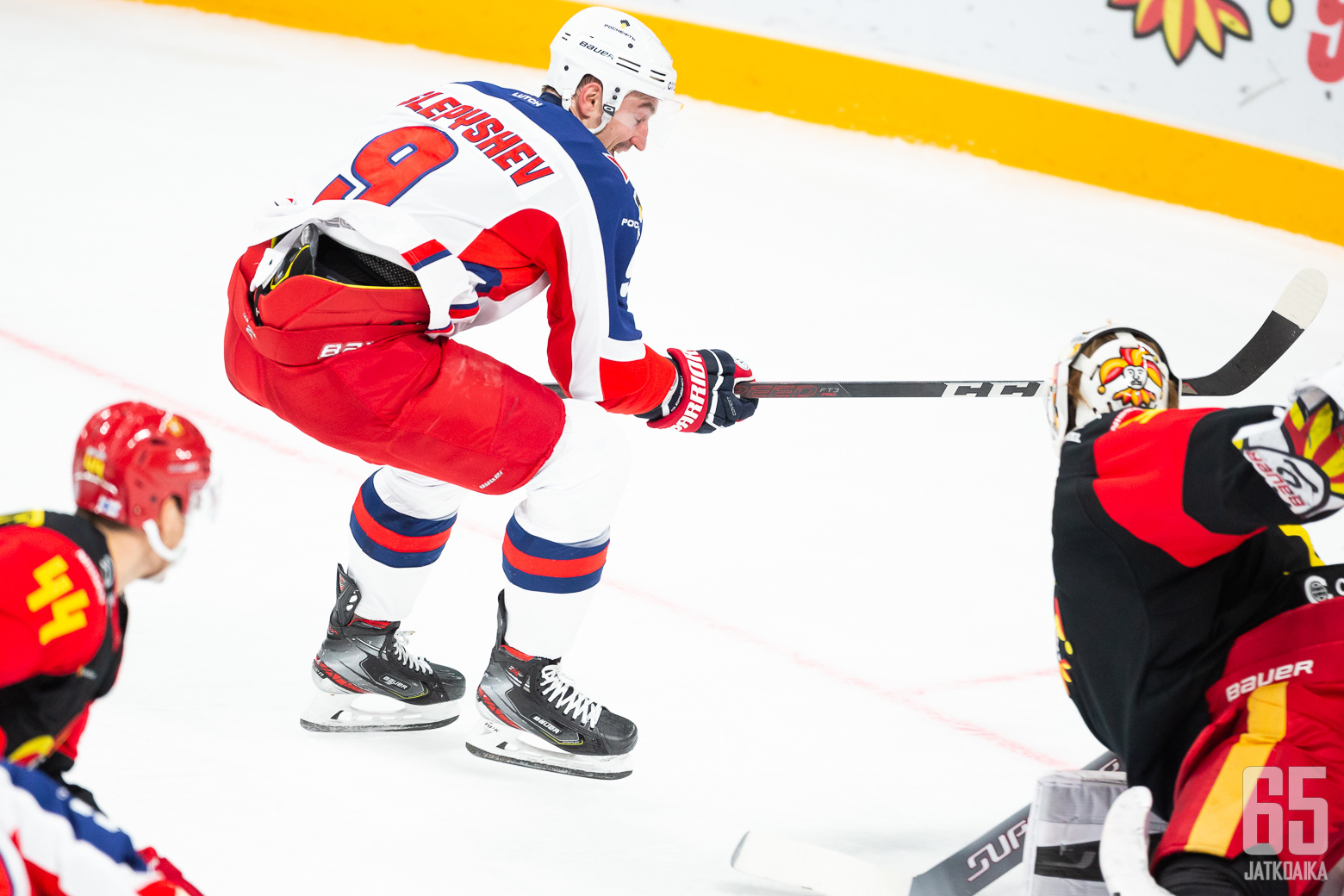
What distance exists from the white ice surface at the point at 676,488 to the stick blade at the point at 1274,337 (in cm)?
69

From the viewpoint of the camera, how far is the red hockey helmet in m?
1.28

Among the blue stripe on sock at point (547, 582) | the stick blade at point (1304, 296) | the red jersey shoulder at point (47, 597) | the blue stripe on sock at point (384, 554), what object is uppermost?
the stick blade at point (1304, 296)

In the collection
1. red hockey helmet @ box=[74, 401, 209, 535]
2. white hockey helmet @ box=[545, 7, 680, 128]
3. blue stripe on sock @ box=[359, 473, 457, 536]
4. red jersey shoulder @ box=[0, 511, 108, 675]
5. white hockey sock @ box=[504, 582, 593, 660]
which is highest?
white hockey helmet @ box=[545, 7, 680, 128]

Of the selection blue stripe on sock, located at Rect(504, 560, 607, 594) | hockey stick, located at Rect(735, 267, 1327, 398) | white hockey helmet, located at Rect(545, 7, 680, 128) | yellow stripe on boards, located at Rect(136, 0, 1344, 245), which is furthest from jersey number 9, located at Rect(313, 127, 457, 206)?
yellow stripe on boards, located at Rect(136, 0, 1344, 245)

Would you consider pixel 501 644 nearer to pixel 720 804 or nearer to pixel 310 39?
pixel 720 804

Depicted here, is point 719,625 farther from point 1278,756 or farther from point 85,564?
point 85,564

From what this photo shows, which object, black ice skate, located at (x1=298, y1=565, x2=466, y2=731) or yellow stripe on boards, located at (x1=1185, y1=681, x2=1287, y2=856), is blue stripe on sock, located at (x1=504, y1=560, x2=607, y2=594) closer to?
black ice skate, located at (x1=298, y1=565, x2=466, y2=731)

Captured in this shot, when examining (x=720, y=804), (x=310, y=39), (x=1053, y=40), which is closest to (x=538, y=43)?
(x=310, y=39)

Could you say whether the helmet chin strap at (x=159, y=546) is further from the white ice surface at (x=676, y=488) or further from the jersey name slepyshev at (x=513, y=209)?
the jersey name slepyshev at (x=513, y=209)

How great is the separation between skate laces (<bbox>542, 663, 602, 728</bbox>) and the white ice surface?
0.11m

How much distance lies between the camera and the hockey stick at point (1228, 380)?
2.04 metres

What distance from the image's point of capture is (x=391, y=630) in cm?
240

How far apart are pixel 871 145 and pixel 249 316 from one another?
4510 millimetres

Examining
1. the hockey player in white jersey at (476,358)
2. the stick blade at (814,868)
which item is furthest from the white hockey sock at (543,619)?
the stick blade at (814,868)
